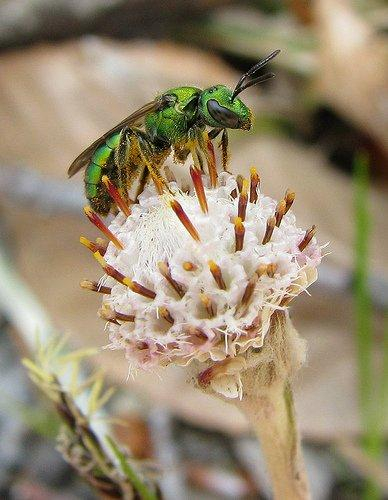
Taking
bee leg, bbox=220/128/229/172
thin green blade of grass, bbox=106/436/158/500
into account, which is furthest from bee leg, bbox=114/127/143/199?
thin green blade of grass, bbox=106/436/158/500

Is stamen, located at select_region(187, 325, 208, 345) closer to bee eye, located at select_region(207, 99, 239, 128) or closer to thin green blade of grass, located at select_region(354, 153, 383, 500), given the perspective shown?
bee eye, located at select_region(207, 99, 239, 128)

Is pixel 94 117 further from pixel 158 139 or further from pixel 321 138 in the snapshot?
pixel 158 139

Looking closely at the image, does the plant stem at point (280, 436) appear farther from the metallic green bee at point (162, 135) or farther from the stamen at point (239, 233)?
the metallic green bee at point (162, 135)

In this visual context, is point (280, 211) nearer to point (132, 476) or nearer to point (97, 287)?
point (97, 287)

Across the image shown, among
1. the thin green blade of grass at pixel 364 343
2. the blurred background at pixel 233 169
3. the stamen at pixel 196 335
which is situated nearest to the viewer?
the stamen at pixel 196 335

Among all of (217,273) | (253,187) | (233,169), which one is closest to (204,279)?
(217,273)

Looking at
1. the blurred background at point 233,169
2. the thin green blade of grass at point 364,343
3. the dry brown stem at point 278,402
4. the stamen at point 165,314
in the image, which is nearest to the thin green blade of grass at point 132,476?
the dry brown stem at point 278,402
